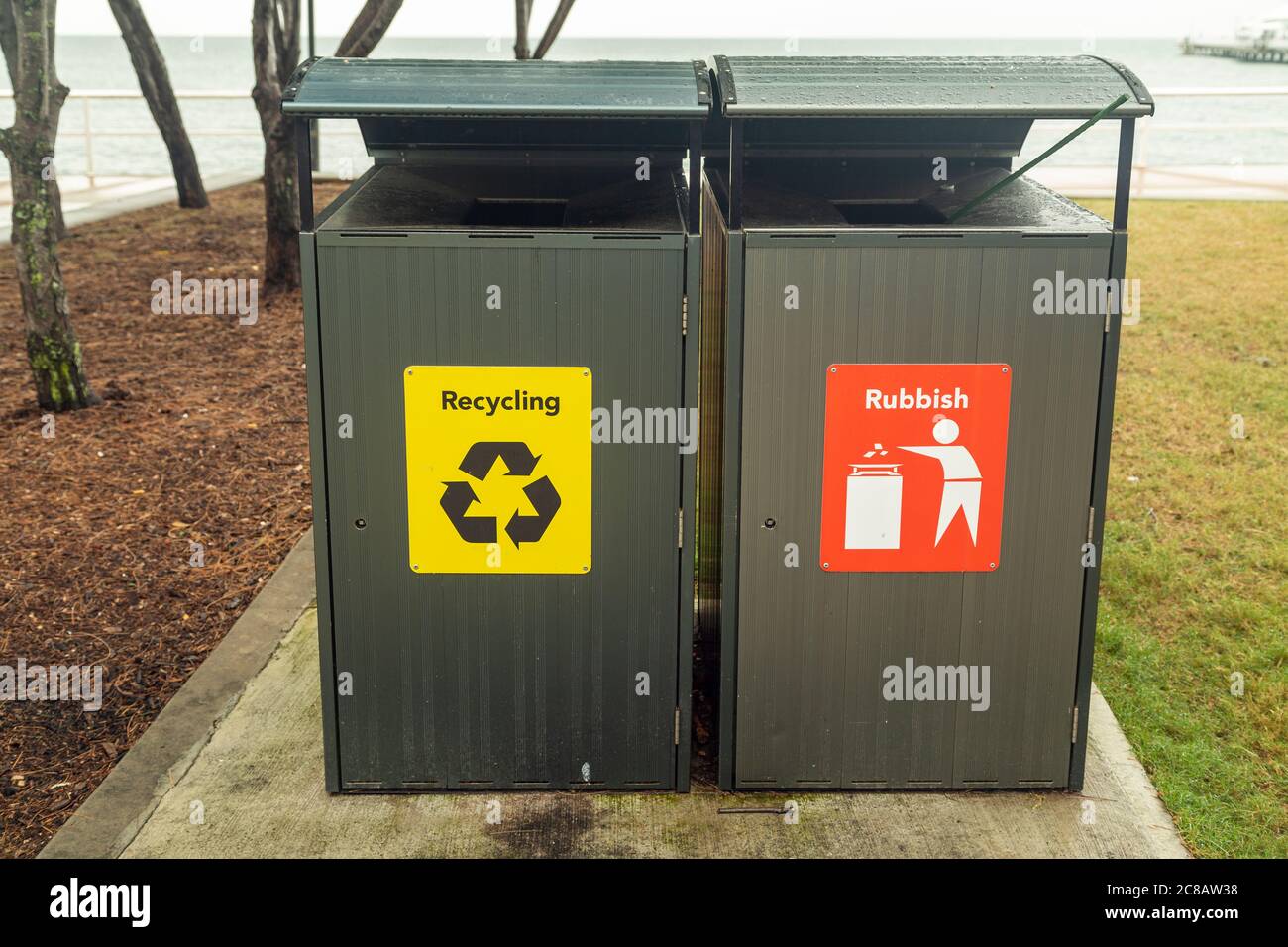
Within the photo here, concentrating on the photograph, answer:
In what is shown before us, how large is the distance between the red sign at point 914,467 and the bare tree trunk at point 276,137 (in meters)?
7.35

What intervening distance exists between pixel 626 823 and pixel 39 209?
16.9ft

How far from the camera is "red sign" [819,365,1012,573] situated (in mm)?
3725

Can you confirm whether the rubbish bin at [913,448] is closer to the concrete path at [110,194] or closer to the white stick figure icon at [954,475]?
the white stick figure icon at [954,475]

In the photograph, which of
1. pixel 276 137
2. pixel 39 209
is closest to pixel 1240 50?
pixel 276 137

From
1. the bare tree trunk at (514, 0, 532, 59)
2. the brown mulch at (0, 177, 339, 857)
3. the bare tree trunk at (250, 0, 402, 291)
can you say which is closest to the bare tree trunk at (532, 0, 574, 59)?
the bare tree trunk at (514, 0, 532, 59)

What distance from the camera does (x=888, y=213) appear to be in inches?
186

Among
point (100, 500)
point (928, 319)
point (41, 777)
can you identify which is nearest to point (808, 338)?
point (928, 319)

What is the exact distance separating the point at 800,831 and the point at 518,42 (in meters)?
10.6

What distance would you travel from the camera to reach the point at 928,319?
368cm

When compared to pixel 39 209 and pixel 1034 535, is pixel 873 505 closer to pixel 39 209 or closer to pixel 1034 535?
pixel 1034 535

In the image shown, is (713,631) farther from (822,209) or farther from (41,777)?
(41,777)

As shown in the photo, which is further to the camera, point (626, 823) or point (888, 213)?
point (888, 213)

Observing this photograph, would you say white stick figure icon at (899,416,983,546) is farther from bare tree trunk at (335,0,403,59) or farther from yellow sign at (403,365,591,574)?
bare tree trunk at (335,0,403,59)
